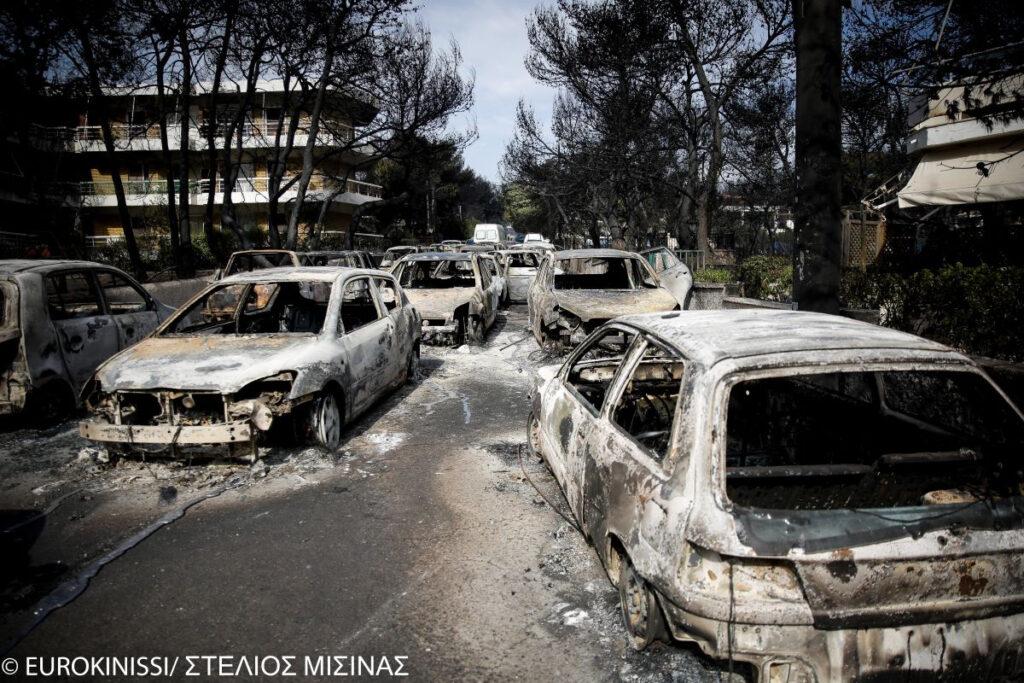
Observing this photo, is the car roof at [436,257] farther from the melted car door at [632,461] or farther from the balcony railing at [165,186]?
the balcony railing at [165,186]

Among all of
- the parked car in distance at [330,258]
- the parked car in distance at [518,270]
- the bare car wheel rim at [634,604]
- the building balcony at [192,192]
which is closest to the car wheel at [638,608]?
the bare car wheel rim at [634,604]

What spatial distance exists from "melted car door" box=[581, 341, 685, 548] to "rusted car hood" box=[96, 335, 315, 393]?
2.80m

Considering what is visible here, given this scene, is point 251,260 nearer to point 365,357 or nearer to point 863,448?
point 365,357

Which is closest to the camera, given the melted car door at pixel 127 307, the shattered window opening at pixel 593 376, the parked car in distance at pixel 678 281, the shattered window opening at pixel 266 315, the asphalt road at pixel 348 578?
the asphalt road at pixel 348 578

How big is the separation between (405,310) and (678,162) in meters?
22.5

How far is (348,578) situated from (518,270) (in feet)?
52.6

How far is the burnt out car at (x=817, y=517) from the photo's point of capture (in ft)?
6.98

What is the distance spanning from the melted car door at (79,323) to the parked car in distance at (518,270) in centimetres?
1205

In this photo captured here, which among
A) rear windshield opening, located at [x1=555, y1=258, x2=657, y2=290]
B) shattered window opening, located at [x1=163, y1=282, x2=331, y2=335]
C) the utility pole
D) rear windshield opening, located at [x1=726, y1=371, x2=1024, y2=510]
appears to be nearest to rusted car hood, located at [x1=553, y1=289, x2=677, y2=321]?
rear windshield opening, located at [x1=555, y1=258, x2=657, y2=290]

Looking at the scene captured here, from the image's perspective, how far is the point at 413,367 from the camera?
8375mm

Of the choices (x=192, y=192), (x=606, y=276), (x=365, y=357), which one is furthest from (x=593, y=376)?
(x=192, y=192)

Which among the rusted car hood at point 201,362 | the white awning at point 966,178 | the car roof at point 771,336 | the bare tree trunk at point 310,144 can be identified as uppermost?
the bare tree trunk at point 310,144

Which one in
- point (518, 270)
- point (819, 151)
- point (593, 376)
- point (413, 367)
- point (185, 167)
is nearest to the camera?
point (593, 376)

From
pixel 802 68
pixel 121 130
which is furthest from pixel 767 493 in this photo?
pixel 121 130
